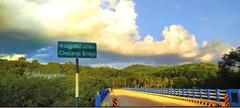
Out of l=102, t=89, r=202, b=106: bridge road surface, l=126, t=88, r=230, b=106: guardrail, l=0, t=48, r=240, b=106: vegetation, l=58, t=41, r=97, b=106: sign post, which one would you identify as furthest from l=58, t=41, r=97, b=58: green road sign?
l=0, t=48, r=240, b=106: vegetation

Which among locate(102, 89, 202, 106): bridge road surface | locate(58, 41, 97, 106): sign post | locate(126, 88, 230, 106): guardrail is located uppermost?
locate(58, 41, 97, 106): sign post

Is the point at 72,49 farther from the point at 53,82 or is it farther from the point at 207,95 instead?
the point at 53,82

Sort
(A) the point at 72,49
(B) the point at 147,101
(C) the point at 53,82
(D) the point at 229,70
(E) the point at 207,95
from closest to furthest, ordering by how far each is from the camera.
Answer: (A) the point at 72,49 → (E) the point at 207,95 → (B) the point at 147,101 → (D) the point at 229,70 → (C) the point at 53,82

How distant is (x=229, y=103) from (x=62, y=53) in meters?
10.2

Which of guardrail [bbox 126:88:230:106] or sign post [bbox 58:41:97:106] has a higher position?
sign post [bbox 58:41:97:106]

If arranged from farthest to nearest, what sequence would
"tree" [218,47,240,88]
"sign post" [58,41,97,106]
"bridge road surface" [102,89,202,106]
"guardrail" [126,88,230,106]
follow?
"tree" [218,47,240,88]
"bridge road surface" [102,89,202,106]
"guardrail" [126,88,230,106]
"sign post" [58,41,97,106]

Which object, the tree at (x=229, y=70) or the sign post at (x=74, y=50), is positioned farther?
the tree at (x=229, y=70)

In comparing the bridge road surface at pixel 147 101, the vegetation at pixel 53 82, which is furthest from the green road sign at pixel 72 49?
the vegetation at pixel 53 82

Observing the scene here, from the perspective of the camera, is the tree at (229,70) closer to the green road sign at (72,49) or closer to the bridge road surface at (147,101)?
the bridge road surface at (147,101)

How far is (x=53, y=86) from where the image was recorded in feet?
228

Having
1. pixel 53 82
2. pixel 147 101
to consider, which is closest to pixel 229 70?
pixel 147 101

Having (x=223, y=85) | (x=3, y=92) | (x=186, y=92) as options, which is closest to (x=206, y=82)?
(x=223, y=85)

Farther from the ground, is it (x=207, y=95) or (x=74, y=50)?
(x=74, y=50)

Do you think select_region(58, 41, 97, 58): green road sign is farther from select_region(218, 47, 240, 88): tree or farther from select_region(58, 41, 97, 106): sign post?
select_region(218, 47, 240, 88): tree
